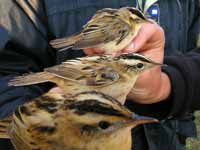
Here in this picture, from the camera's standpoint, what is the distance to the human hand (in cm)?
228

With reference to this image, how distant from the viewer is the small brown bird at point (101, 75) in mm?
2135

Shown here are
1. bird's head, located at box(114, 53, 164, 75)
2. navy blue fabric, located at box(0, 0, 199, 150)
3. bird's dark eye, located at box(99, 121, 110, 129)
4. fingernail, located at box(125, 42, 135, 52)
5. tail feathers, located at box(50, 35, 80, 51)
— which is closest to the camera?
bird's dark eye, located at box(99, 121, 110, 129)

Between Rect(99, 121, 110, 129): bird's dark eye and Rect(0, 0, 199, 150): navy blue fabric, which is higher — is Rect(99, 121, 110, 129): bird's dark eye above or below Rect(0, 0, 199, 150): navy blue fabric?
above

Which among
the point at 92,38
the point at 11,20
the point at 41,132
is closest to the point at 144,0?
the point at 92,38

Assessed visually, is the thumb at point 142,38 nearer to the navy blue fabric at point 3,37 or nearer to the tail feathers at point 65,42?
the tail feathers at point 65,42

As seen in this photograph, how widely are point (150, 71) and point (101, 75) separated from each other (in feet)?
0.93

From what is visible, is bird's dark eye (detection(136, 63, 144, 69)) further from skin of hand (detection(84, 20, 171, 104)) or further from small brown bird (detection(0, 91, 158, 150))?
small brown bird (detection(0, 91, 158, 150))

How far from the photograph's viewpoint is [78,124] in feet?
5.57

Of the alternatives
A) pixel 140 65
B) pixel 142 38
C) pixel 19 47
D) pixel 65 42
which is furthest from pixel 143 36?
pixel 19 47

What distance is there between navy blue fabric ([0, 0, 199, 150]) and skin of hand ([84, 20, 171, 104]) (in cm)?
11

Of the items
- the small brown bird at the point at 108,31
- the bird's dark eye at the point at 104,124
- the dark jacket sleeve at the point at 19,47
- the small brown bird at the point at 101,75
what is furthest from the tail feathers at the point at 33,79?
the bird's dark eye at the point at 104,124

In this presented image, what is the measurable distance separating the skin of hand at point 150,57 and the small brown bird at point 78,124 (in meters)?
0.53

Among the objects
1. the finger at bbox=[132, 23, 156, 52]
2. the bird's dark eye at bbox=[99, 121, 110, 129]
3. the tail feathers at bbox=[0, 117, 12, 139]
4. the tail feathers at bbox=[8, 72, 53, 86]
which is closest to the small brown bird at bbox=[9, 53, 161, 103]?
the tail feathers at bbox=[8, 72, 53, 86]

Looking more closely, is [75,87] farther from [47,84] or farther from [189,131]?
[189,131]
